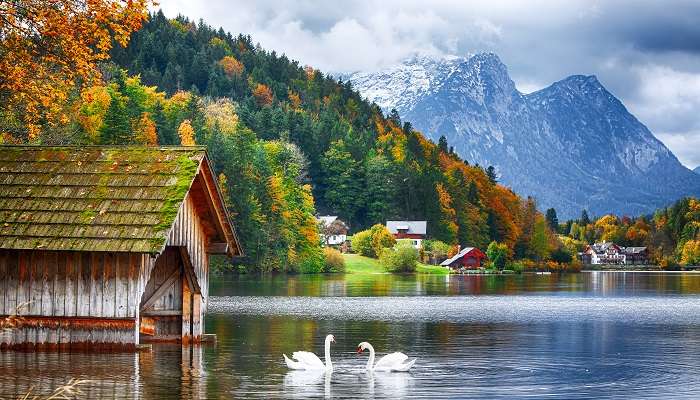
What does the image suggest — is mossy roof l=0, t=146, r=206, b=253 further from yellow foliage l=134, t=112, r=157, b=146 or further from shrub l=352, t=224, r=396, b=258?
shrub l=352, t=224, r=396, b=258

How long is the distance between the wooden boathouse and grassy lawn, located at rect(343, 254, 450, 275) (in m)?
132

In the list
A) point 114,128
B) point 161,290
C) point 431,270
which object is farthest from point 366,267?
point 161,290

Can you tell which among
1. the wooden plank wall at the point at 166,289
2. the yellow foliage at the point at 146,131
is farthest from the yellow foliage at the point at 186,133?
the wooden plank wall at the point at 166,289

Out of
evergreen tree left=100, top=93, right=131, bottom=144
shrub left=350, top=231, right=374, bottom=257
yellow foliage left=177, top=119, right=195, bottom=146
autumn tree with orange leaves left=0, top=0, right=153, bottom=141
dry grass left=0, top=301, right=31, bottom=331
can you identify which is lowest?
dry grass left=0, top=301, right=31, bottom=331

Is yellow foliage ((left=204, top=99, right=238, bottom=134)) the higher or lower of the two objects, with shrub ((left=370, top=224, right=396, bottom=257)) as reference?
higher

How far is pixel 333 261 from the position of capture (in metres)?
168

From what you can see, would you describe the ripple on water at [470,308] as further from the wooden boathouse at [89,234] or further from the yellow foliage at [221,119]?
the yellow foliage at [221,119]

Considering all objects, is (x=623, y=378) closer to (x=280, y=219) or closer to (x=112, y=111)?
(x=112, y=111)

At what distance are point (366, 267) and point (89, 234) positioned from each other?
469 ft

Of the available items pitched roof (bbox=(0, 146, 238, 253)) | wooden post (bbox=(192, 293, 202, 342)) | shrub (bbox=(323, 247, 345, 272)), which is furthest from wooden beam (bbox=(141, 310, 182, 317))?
shrub (bbox=(323, 247, 345, 272))

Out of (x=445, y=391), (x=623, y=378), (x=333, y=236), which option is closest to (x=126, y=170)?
(x=445, y=391)

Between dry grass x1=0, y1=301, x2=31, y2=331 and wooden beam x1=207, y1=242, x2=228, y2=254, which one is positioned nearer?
dry grass x1=0, y1=301, x2=31, y2=331

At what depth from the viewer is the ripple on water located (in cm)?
6681

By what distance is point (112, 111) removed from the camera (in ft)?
384
